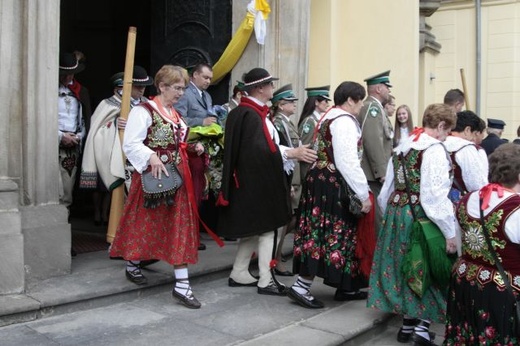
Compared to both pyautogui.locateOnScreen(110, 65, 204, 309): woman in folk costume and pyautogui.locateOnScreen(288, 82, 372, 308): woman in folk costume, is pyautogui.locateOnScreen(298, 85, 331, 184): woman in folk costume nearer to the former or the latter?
pyautogui.locateOnScreen(288, 82, 372, 308): woman in folk costume

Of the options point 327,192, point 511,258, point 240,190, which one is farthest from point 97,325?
point 511,258

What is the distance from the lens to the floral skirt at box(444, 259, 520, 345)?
10.9ft

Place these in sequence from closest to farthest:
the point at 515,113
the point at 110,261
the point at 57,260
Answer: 1. the point at 57,260
2. the point at 110,261
3. the point at 515,113

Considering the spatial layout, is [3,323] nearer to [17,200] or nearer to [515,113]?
[17,200]

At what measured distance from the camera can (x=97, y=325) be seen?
14.1 feet

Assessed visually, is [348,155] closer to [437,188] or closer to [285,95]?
[437,188]

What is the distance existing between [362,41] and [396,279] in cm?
553

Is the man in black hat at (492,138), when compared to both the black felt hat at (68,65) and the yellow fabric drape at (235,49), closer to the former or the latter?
the yellow fabric drape at (235,49)

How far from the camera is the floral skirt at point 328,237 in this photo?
4.75m

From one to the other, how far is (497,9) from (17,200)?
1123 cm

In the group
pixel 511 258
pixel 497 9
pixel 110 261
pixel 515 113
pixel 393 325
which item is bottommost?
pixel 393 325

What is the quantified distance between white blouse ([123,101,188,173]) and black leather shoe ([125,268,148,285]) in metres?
0.96

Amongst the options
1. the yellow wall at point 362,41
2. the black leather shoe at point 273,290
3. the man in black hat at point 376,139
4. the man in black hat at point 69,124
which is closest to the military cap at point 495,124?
the man in black hat at point 376,139

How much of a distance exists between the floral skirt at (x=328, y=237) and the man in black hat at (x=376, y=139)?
86cm
